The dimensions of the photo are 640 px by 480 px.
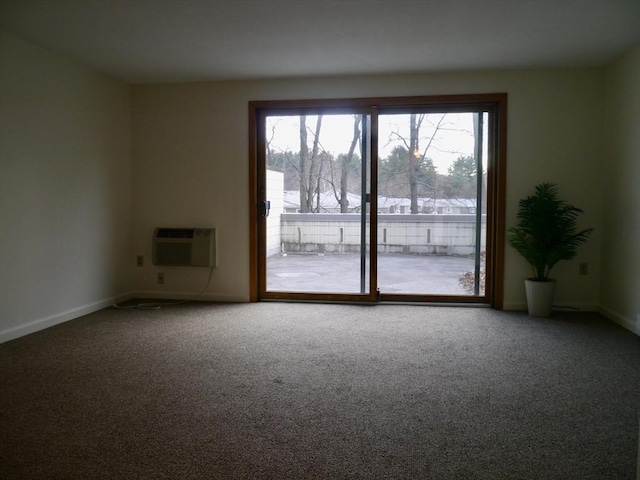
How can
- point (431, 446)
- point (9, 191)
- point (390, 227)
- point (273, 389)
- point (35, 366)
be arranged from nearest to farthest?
point (431, 446)
point (273, 389)
point (35, 366)
point (9, 191)
point (390, 227)

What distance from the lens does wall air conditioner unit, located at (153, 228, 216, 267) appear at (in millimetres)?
4480

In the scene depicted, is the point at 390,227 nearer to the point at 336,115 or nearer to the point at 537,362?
the point at 336,115

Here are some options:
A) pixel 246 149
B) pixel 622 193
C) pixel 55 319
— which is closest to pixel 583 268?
pixel 622 193

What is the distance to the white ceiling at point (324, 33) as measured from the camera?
2785mm

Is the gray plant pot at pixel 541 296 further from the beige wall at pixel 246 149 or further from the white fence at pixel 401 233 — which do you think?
the white fence at pixel 401 233

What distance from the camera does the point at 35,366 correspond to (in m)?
2.71

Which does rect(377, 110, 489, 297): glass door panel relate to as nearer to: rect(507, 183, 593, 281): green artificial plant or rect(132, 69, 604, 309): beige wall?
rect(132, 69, 604, 309): beige wall

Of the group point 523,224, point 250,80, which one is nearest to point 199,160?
point 250,80

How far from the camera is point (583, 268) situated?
4.12 meters

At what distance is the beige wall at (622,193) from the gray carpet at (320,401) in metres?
0.35

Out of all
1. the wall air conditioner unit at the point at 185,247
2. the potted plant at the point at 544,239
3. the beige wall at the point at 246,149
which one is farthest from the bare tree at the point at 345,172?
the potted plant at the point at 544,239

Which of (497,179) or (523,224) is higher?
(497,179)

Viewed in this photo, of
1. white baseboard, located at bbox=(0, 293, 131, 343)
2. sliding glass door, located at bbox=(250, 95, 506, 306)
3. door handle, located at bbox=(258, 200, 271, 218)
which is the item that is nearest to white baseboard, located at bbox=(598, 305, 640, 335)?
sliding glass door, located at bbox=(250, 95, 506, 306)

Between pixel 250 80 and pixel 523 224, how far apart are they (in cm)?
292
